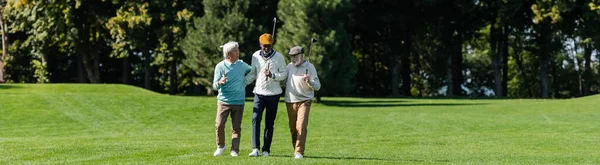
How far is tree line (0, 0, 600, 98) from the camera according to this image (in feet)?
156

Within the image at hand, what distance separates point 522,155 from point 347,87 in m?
30.9

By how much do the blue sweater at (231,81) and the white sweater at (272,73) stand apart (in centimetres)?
16

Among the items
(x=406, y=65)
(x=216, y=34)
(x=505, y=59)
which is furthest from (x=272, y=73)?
(x=505, y=59)

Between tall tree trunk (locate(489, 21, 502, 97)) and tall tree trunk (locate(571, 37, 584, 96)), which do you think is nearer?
tall tree trunk (locate(489, 21, 502, 97))

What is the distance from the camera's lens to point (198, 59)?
50844mm

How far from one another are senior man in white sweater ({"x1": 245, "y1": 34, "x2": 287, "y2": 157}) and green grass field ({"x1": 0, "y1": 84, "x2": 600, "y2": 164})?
463mm

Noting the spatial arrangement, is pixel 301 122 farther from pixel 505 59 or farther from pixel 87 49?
pixel 505 59

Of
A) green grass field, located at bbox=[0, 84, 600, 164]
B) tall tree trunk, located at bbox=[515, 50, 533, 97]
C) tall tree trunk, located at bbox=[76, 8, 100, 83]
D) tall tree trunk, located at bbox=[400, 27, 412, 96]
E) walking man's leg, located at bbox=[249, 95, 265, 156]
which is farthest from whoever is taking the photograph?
tall tree trunk, located at bbox=[515, 50, 533, 97]

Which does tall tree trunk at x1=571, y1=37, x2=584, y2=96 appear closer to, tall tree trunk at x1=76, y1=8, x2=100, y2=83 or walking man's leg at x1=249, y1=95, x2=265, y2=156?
tall tree trunk at x1=76, y1=8, x2=100, y2=83

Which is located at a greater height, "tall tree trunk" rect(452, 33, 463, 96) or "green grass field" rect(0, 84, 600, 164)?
"tall tree trunk" rect(452, 33, 463, 96)

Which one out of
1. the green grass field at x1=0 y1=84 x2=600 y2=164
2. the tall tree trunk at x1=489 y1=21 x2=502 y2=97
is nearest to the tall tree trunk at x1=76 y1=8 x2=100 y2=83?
the green grass field at x1=0 y1=84 x2=600 y2=164

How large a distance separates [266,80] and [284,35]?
32981 millimetres

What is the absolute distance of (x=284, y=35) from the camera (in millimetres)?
47344

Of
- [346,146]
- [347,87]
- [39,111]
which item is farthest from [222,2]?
[346,146]
